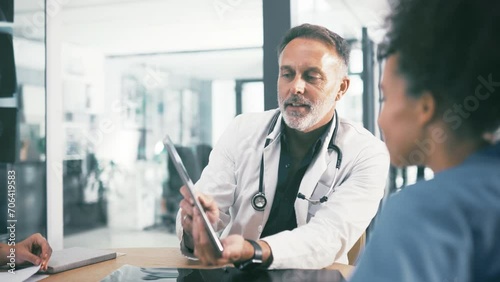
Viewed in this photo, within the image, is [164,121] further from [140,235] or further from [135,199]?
[140,235]

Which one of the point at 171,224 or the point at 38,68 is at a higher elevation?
the point at 38,68

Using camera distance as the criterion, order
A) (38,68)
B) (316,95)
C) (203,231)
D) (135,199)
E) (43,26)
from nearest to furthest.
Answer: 1. (203,231)
2. (316,95)
3. (43,26)
4. (38,68)
5. (135,199)

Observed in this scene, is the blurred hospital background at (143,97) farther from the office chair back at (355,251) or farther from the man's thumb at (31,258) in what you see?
the man's thumb at (31,258)

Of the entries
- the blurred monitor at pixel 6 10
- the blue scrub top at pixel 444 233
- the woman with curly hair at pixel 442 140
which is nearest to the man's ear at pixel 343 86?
the woman with curly hair at pixel 442 140

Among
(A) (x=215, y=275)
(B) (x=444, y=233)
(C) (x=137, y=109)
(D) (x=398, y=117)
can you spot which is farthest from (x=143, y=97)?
(B) (x=444, y=233)

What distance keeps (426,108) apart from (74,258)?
0.74 meters

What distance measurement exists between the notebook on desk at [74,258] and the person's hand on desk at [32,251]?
0.02 metres

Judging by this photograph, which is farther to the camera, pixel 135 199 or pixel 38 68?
pixel 135 199

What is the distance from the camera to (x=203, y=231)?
81cm

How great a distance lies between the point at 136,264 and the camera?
89 cm

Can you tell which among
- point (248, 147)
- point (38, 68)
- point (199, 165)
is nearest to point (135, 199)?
point (199, 165)

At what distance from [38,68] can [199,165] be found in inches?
69.0

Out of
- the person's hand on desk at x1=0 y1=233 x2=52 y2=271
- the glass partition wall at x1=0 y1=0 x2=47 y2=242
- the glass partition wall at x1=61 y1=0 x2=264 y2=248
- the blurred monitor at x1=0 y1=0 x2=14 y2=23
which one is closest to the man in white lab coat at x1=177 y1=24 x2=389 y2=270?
the person's hand on desk at x1=0 y1=233 x2=52 y2=271

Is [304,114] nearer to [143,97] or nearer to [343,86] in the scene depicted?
[343,86]
